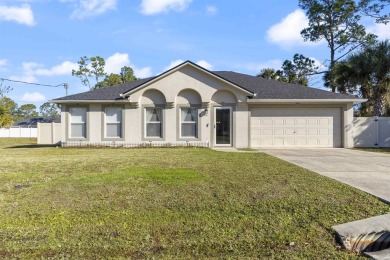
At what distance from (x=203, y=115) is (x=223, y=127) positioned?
1294 millimetres

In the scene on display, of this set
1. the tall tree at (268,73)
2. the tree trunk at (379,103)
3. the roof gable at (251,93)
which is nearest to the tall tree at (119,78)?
the tall tree at (268,73)

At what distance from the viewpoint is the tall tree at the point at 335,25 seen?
3175cm

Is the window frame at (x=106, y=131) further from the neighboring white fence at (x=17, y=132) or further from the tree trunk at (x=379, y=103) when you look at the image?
the neighboring white fence at (x=17, y=132)

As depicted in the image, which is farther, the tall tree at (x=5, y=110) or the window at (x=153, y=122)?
the tall tree at (x=5, y=110)

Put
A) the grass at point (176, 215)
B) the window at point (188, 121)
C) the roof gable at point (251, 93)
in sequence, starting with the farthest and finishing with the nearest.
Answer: the window at point (188, 121)
the roof gable at point (251, 93)
the grass at point (176, 215)

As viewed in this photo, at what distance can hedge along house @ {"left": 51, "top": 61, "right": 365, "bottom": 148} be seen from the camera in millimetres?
16156

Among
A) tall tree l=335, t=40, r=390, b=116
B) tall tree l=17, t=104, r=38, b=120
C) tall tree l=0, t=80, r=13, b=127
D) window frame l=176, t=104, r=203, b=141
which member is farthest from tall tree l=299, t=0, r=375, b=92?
tall tree l=17, t=104, r=38, b=120

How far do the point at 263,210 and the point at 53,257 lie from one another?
3021 mm

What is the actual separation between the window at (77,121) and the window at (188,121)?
17.9ft

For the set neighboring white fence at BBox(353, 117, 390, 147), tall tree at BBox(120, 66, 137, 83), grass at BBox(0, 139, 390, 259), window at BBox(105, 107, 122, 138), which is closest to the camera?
grass at BBox(0, 139, 390, 259)

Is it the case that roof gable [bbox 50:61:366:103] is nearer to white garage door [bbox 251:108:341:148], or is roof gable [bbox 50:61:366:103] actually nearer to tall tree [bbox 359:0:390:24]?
white garage door [bbox 251:108:341:148]

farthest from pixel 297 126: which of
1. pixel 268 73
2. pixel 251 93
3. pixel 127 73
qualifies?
pixel 127 73

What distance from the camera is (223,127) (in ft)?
53.8

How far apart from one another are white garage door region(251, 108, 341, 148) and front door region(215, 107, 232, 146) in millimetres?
1339
